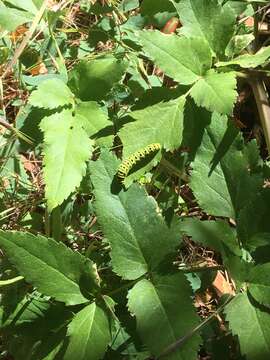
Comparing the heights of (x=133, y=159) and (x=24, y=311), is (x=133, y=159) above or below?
above

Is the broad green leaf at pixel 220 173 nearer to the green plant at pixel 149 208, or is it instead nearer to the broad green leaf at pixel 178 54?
the green plant at pixel 149 208

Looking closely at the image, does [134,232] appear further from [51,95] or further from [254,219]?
[51,95]

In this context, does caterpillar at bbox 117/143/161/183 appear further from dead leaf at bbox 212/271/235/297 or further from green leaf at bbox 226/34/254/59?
dead leaf at bbox 212/271/235/297

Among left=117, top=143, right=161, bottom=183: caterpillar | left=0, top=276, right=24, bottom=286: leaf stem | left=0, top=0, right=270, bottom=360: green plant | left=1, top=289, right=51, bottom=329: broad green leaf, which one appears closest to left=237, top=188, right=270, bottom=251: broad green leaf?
left=0, top=0, right=270, bottom=360: green plant

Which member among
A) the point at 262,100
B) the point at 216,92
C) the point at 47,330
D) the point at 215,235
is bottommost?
the point at 47,330

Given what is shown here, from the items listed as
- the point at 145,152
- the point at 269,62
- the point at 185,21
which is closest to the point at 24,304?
the point at 145,152

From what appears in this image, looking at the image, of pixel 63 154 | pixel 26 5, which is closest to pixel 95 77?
pixel 63 154
